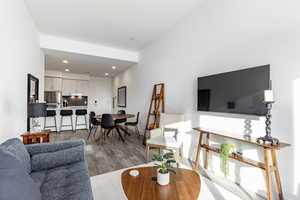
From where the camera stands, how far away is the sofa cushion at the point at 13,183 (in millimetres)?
861

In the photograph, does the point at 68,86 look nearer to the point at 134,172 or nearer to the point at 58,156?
the point at 58,156

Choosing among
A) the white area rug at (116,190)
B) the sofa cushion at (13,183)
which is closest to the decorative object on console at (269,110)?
the white area rug at (116,190)

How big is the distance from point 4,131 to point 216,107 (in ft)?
10.2

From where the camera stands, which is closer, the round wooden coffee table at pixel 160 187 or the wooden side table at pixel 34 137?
the round wooden coffee table at pixel 160 187

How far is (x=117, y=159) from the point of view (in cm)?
310

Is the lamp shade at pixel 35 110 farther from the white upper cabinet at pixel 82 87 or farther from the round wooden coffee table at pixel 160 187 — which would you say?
the white upper cabinet at pixel 82 87

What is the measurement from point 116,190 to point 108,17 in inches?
135

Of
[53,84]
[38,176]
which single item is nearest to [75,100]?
[53,84]

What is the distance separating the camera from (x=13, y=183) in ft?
3.02

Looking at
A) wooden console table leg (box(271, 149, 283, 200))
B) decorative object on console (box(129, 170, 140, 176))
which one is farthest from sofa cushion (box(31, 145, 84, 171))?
wooden console table leg (box(271, 149, 283, 200))

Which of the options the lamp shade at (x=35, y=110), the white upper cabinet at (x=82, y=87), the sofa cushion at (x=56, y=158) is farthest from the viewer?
the white upper cabinet at (x=82, y=87)

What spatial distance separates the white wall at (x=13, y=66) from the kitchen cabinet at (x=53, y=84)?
14.1 feet

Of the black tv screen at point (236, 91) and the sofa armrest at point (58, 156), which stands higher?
the black tv screen at point (236, 91)

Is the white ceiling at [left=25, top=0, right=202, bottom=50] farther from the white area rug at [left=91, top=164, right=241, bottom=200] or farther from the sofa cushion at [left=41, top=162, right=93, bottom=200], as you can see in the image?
the white area rug at [left=91, top=164, right=241, bottom=200]
